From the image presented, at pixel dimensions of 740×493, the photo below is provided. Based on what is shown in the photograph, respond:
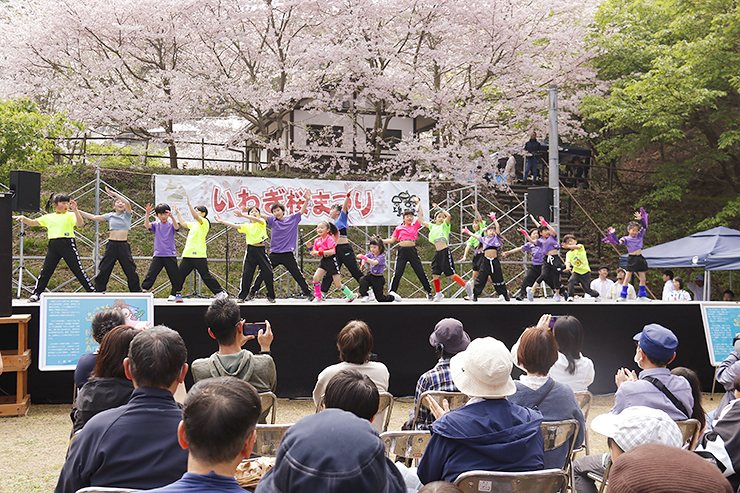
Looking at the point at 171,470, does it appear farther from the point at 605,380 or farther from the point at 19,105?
the point at 19,105

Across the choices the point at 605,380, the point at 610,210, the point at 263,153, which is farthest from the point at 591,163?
the point at 605,380

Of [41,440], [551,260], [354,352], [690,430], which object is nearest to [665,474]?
[690,430]

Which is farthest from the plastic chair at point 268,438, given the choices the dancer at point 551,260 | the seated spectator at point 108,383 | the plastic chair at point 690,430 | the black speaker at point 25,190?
the dancer at point 551,260

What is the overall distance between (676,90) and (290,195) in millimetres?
9808

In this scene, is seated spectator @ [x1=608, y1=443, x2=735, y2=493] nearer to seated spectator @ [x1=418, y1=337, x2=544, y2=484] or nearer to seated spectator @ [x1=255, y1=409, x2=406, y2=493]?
seated spectator @ [x1=255, y1=409, x2=406, y2=493]

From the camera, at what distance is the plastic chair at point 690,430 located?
283 centimetres

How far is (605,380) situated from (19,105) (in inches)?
422

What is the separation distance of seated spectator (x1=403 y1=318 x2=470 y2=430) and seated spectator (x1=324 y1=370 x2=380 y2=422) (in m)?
1.41

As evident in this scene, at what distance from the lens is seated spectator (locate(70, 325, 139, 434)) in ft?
8.62

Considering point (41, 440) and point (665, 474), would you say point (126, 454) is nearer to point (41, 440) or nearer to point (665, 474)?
point (665, 474)

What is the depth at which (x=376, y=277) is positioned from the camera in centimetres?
825

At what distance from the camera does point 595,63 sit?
15742 mm

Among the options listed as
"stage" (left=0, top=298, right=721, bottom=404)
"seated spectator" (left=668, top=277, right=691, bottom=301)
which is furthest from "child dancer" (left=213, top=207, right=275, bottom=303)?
"seated spectator" (left=668, top=277, right=691, bottom=301)

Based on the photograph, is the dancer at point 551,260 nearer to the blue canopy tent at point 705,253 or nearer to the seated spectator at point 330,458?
the blue canopy tent at point 705,253
